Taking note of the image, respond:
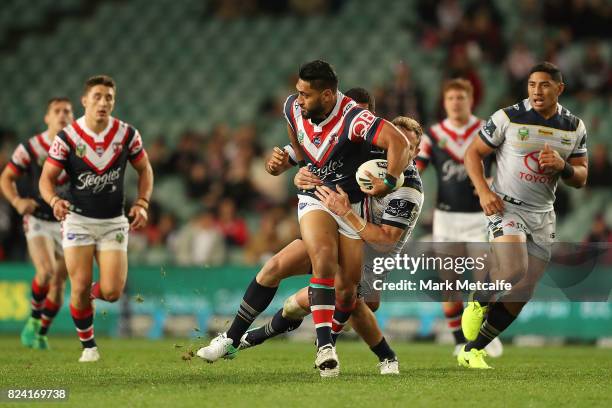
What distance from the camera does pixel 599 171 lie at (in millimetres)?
14922

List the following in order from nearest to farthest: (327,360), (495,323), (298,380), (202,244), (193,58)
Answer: (327,360), (298,380), (495,323), (202,244), (193,58)

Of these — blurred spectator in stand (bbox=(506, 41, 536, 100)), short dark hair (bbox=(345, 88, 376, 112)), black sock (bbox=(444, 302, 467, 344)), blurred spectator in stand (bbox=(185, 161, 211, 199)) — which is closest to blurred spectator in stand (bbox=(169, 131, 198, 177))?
blurred spectator in stand (bbox=(185, 161, 211, 199))

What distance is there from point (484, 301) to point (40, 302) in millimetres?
5093

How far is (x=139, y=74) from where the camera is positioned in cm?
2089

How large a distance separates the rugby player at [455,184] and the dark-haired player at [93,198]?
3.13 metres

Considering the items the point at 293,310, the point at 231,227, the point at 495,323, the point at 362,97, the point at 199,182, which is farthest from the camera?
the point at 199,182

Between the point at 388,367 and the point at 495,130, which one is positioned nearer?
the point at 388,367

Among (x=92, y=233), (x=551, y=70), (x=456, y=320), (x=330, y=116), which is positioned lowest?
(x=456, y=320)

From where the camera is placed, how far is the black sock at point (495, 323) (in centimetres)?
888

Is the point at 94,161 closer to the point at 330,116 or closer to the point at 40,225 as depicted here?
the point at 40,225

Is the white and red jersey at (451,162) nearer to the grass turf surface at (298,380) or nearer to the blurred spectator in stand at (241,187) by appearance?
the grass turf surface at (298,380)

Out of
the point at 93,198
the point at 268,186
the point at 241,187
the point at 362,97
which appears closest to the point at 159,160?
the point at 241,187

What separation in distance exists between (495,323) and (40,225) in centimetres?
531

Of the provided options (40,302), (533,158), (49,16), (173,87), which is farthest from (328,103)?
(49,16)
